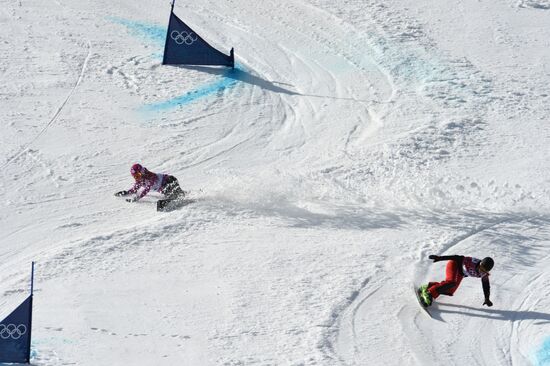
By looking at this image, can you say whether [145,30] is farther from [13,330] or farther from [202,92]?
[13,330]

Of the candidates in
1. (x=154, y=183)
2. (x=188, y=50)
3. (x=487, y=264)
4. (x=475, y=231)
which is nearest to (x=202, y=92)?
(x=188, y=50)

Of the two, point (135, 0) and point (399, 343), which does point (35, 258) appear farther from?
point (135, 0)

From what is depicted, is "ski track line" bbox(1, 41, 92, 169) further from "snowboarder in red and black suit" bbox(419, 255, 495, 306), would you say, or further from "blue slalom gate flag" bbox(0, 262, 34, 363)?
"snowboarder in red and black suit" bbox(419, 255, 495, 306)

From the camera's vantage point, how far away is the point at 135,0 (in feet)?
66.4

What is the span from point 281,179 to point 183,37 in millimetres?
4442

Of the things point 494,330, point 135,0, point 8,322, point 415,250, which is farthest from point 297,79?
point 8,322

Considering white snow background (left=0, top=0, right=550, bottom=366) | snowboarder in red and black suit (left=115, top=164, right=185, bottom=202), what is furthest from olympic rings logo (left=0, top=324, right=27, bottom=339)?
snowboarder in red and black suit (left=115, top=164, right=185, bottom=202)

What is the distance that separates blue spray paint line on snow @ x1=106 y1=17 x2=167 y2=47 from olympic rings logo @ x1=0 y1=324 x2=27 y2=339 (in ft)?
31.6

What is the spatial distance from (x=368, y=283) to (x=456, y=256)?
1092 millimetres

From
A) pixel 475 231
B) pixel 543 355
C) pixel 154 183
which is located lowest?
pixel 543 355

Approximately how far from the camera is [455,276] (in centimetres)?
1141

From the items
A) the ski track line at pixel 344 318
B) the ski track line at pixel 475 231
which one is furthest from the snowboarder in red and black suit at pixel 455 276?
the ski track line at pixel 475 231

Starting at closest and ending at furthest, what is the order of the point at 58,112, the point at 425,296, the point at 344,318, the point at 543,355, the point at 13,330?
the point at 13,330
the point at 543,355
the point at 344,318
the point at 425,296
the point at 58,112

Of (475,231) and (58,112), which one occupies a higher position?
(58,112)
